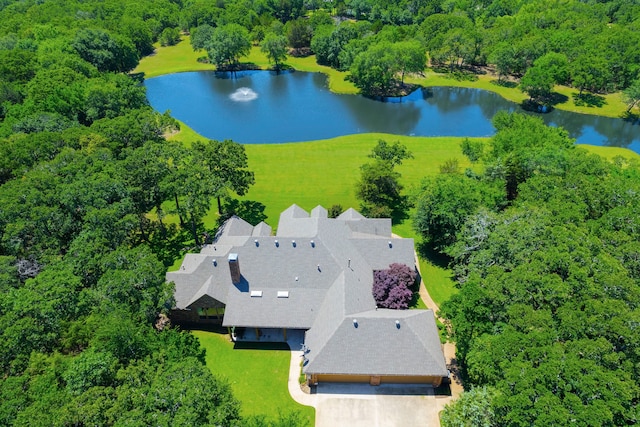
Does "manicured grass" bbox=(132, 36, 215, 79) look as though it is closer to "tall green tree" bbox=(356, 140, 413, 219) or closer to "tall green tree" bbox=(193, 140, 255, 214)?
"tall green tree" bbox=(193, 140, 255, 214)

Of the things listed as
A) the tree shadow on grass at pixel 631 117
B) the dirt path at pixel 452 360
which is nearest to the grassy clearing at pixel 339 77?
the tree shadow on grass at pixel 631 117

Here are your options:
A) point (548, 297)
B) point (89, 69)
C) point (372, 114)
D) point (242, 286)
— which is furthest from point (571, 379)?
point (89, 69)

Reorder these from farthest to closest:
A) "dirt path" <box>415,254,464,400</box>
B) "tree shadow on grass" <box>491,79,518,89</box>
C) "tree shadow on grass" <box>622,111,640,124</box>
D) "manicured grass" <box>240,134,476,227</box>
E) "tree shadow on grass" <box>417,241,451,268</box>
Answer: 1. "tree shadow on grass" <box>491,79,518,89</box>
2. "tree shadow on grass" <box>622,111,640,124</box>
3. "manicured grass" <box>240,134,476,227</box>
4. "tree shadow on grass" <box>417,241,451,268</box>
5. "dirt path" <box>415,254,464,400</box>

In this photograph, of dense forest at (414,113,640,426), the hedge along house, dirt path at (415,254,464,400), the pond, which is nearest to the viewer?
dense forest at (414,113,640,426)

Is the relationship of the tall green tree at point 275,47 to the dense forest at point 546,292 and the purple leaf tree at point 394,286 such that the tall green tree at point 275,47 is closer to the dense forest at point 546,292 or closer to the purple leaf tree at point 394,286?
the dense forest at point 546,292

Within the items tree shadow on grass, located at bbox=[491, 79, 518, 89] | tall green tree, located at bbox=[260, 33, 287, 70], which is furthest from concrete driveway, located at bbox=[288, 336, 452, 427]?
tall green tree, located at bbox=[260, 33, 287, 70]
